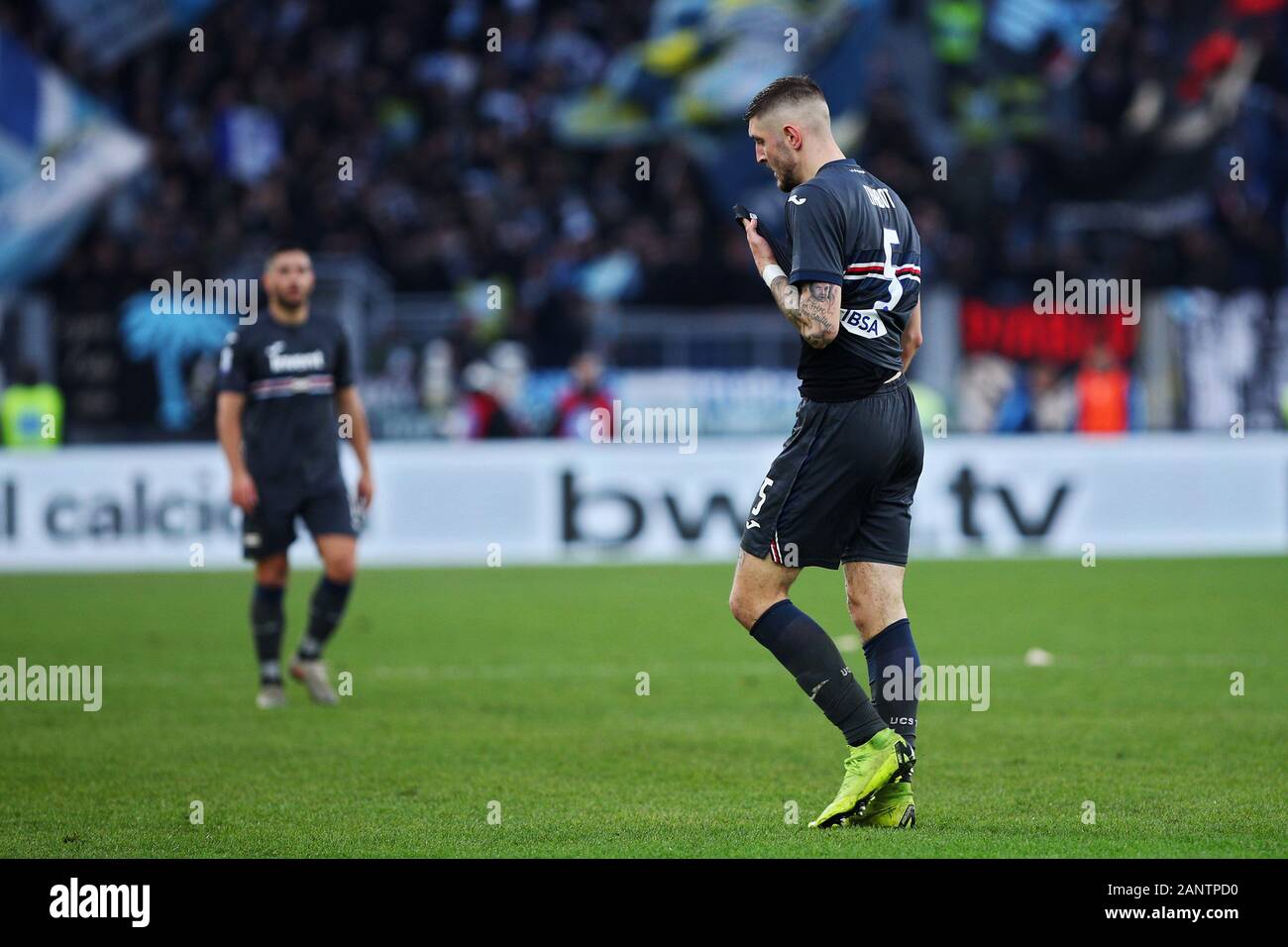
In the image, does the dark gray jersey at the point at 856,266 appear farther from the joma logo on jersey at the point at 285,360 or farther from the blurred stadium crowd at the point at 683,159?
the blurred stadium crowd at the point at 683,159

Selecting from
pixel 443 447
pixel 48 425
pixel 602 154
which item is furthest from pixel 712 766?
pixel 602 154

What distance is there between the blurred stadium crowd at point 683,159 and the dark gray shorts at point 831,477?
1588 cm

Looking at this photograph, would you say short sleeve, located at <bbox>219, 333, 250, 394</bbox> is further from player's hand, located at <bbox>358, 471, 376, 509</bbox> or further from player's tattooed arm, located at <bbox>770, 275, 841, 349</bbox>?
player's tattooed arm, located at <bbox>770, 275, 841, 349</bbox>

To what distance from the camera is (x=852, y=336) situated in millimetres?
5922

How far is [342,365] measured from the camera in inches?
377

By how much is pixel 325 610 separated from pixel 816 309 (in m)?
4.48

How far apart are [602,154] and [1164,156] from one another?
25.2 ft

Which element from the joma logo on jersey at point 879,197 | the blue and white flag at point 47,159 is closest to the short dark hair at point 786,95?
the joma logo on jersey at point 879,197

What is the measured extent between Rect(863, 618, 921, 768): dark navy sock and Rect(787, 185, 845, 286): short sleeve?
1173mm

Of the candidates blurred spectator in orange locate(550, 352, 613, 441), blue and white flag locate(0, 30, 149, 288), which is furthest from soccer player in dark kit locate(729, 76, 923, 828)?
blue and white flag locate(0, 30, 149, 288)

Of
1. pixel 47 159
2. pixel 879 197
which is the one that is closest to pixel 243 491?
pixel 879 197
